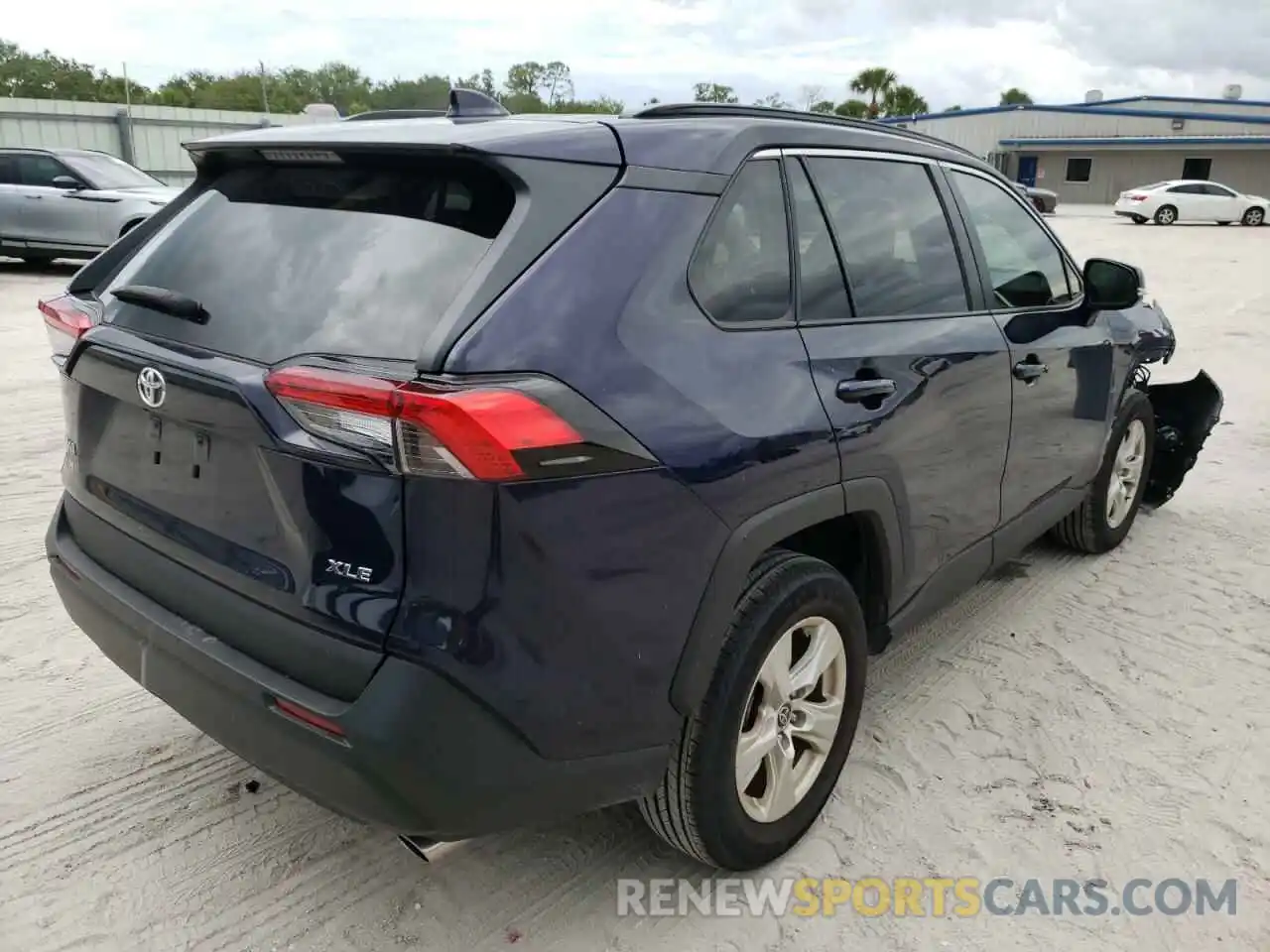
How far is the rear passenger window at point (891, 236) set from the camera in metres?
2.70

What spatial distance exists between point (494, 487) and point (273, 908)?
4.44 feet

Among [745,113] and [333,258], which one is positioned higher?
[745,113]

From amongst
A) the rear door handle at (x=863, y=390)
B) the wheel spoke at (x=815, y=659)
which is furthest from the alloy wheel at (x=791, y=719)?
the rear door handle at (x=863, y=390)

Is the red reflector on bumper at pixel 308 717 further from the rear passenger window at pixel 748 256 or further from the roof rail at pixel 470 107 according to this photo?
the roof rail at pixel 470 107

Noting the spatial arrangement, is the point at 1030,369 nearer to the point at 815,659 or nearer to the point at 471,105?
the point at 815,659

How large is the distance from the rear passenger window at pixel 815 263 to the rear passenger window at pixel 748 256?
59 mm

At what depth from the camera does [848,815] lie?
2.77 m

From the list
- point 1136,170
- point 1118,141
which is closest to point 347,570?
point 1118,141

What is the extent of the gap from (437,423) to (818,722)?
1.39m

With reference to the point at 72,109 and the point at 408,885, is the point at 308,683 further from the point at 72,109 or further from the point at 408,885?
the point at 72,109

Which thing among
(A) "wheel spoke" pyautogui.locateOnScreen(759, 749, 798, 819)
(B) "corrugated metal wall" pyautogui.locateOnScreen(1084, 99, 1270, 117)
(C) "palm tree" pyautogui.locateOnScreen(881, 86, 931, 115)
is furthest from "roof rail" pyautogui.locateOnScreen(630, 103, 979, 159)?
(C) "palm tree" pyautogui.locateOnScreen(881, 86, 931, 115)

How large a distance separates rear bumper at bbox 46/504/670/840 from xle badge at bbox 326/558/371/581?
0.16 metres

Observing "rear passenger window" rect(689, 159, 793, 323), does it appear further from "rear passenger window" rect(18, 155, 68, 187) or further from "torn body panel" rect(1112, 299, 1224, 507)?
"rear passenger window" rect(18, 155, 68, 187)

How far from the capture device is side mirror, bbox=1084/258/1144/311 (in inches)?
153
